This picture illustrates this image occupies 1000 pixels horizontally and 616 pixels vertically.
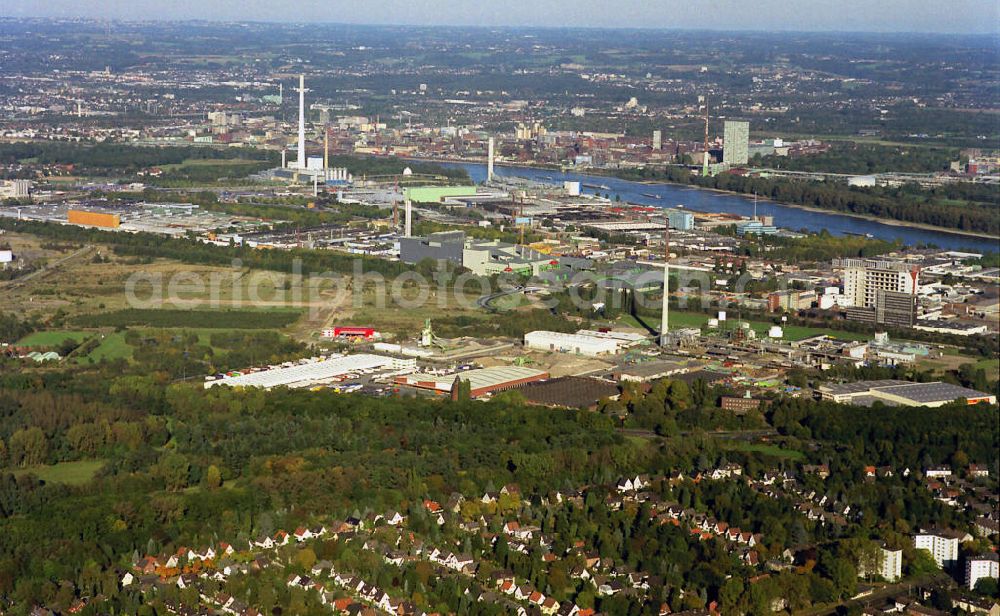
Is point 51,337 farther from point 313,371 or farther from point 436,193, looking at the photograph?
point 436,193

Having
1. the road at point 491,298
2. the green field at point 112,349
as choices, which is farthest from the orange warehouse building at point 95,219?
the green field at point 112,349

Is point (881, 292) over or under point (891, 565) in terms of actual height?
over

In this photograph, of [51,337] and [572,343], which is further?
[51,337]

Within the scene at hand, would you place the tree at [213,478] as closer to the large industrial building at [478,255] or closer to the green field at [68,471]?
the green field at [68,471]

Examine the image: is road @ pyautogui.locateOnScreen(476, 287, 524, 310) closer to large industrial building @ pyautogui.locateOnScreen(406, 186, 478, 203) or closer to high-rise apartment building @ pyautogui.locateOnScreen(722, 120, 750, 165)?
large industrial building @ pyautogui.locateOnScreen(406, 186, 478, 203)

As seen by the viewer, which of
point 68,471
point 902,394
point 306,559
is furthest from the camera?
point 902,394

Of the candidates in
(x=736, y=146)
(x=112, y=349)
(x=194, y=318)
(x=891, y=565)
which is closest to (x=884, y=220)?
(x=736, y=146)

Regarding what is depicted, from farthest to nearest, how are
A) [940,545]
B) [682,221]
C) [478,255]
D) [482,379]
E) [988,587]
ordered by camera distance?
[682,221] < [478,255] < [482,379] < [940,545] < [988,587]

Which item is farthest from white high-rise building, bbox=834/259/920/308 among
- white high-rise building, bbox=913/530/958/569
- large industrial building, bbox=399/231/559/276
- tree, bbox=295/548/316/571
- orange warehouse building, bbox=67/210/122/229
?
orange warehouse building, bbox=67/210/122/229
